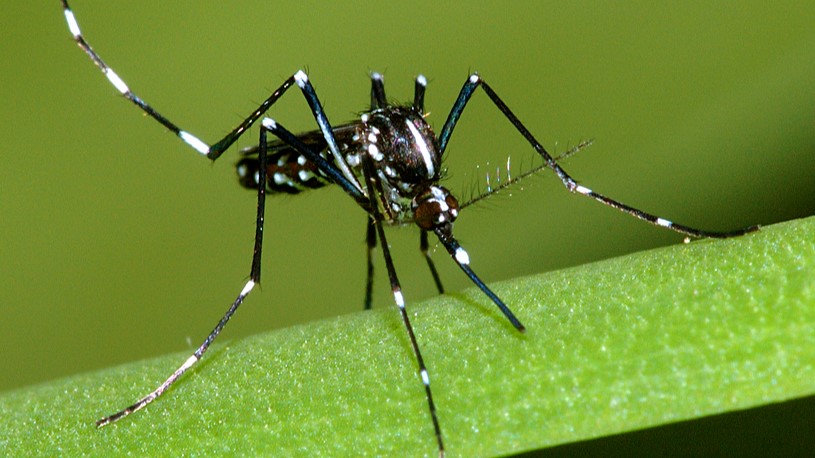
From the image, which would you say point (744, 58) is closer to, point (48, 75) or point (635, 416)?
point (635, 416)

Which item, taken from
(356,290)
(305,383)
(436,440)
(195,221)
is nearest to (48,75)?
(195,221)

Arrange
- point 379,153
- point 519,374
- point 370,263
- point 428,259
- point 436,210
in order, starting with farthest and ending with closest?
1. point 370,263
2. point 428,259
3. point 379,153
4. point 436,210
5. point 519,374

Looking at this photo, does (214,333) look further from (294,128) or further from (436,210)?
(294,128)

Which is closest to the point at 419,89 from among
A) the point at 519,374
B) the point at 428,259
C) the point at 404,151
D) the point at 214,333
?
the point at 404,151

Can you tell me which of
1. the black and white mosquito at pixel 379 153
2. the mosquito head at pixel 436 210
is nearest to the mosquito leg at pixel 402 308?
the black and white mosquito at pixel 379 153

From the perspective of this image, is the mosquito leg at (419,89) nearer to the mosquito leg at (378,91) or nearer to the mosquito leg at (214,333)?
the mosquito leg at (378,91)

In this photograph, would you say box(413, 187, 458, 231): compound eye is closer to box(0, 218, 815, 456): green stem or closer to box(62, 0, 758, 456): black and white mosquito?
box(62, 0, 758, 456): black and white mosquito
